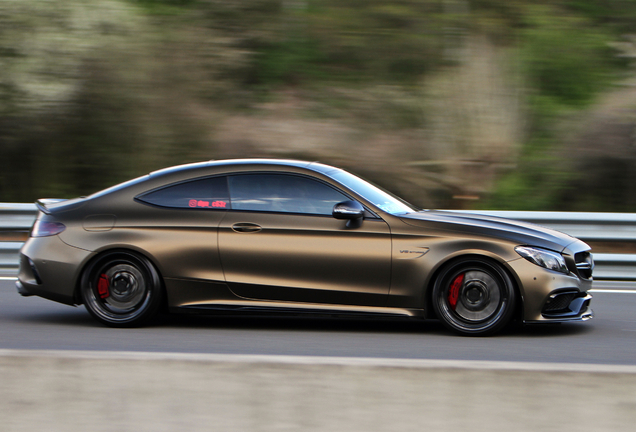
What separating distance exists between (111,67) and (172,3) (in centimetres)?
338

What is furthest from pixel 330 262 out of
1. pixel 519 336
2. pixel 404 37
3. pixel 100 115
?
pixel 404 37

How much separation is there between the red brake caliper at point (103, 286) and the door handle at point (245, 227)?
1.15 meters

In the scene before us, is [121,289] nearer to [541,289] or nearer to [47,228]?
[47,228]

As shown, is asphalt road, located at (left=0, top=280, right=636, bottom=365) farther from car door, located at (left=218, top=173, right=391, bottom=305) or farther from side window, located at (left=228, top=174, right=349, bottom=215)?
side window, located at (left=228, top=174, right=349, bottom=215)

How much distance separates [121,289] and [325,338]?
1709 mm

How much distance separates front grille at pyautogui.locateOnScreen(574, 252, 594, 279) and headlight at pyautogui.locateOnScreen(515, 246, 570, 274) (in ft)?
0.67

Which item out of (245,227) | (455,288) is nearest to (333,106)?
(245,227)

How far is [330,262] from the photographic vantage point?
6.04 m

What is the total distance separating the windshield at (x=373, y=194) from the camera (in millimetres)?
6328

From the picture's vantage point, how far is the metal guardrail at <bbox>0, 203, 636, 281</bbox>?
931 cm

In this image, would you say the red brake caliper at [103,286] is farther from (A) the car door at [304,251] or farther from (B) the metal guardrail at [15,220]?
(B) the metal guardrail at [15,220]

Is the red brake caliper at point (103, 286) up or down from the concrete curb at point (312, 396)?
down

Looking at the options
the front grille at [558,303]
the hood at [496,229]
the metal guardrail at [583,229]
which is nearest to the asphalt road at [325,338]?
the front grille at [558,303]

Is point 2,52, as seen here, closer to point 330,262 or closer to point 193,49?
point 193,49
